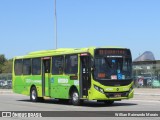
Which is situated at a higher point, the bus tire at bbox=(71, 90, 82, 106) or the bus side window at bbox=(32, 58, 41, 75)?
the bus side window at bbox=(32, 58, 41, 75)

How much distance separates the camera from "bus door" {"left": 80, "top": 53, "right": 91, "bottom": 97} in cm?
2333

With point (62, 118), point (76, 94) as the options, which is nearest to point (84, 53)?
point (76, 94)

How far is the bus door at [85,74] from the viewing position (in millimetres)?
23328

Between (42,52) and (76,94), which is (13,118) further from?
(42,52)

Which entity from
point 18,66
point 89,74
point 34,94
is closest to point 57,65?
point 89,74

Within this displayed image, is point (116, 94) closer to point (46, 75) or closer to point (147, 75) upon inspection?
point (46, 75)

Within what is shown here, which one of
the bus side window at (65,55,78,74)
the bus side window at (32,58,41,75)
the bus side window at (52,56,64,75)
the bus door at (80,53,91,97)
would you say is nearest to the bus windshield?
the bus door at (80,53,91,97)

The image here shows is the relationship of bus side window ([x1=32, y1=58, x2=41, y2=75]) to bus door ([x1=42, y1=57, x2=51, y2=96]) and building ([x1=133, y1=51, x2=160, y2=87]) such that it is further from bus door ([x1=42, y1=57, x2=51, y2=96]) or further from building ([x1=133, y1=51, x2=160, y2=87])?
building ([x1=133, y1=51, x2=160, y2=87])

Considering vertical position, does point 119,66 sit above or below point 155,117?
above

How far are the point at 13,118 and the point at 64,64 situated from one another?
28.6 ft

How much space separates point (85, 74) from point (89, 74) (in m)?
0.44

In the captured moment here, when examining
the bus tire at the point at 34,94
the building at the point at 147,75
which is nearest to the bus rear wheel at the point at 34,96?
the bus tire at the point at 34,94

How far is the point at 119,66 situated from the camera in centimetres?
2350

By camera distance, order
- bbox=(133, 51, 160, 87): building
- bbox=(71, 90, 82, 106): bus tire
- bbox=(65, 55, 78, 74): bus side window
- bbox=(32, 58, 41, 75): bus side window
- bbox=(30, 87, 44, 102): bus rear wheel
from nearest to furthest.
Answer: bbox=(71, 90, 82, 106): bus tire < bbox=(65, 55, 78, 74): bus side window < bbox=(32, 58, 41, 75): bus side window < bbox=(30, 87, 44, 102): bus rear wheel < bbox=(133, 51, 160, 87): building
